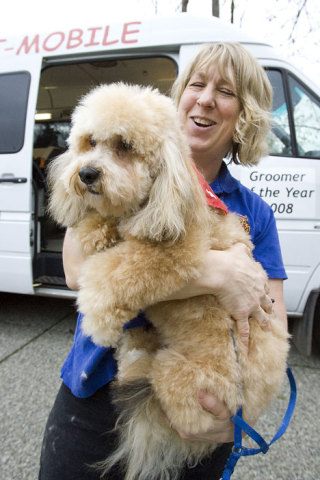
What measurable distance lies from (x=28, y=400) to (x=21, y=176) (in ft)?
6.44

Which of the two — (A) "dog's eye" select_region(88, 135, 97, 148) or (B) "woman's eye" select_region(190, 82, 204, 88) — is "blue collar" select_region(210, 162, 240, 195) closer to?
(B) "woman's eye" select_region(190, 82, 204, 88)

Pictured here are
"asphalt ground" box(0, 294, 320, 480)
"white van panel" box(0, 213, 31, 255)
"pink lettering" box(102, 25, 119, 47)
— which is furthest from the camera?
"white van panel" box(0, 213, 31, 255)

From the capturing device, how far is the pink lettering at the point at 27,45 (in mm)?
3703

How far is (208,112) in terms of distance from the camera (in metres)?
1.49

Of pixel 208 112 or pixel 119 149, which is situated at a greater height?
pixel 208 112

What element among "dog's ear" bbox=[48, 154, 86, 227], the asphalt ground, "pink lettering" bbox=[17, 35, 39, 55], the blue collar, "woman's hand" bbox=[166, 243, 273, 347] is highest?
"pink lettering" bbox=[17, 35, 39, 55]

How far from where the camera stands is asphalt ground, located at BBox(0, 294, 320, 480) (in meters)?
2.33

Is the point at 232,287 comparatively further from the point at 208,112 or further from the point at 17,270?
the point at 17,270

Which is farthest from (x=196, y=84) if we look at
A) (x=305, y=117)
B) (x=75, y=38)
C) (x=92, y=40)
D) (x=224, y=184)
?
(x=75, y=38)

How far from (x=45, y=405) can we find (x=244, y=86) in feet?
8.28

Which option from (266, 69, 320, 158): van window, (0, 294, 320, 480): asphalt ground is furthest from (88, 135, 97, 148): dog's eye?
(266, 69, 320, 158): van window

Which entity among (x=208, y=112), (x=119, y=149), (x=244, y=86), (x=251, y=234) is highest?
(x=244, y=86)

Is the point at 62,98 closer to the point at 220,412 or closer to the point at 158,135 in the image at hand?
the point at 158,135

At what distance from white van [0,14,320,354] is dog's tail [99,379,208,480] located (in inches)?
93.1
